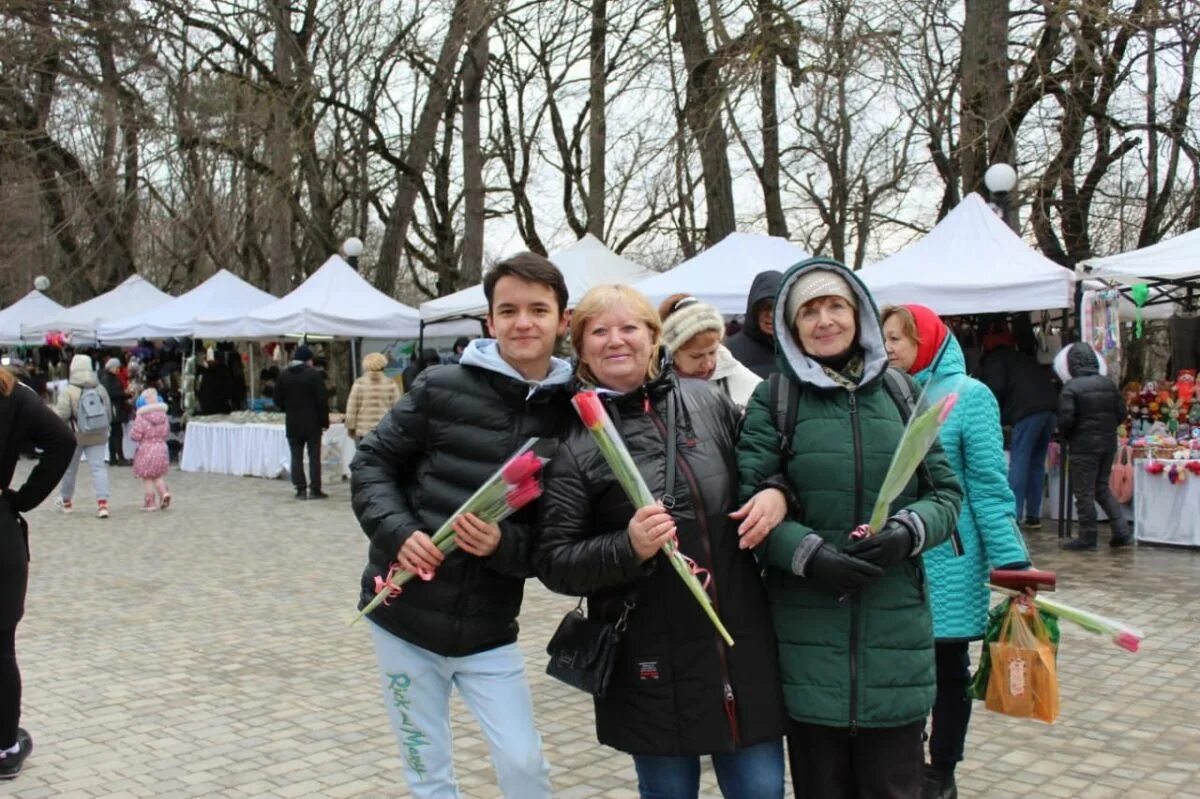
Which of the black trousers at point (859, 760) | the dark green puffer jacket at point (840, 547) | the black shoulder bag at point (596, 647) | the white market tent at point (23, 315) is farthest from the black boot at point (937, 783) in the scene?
the white market tent at point (23, 315)

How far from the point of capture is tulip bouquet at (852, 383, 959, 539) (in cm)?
223

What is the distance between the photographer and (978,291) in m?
9.46

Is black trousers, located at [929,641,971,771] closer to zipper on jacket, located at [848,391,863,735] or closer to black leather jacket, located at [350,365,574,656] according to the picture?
zipper on jacket, located at [848,391,863,735]

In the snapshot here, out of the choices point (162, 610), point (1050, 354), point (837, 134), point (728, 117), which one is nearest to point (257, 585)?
point (162, 610)

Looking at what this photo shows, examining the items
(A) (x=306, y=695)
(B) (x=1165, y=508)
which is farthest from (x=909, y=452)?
(B) (x=1165, y=508)

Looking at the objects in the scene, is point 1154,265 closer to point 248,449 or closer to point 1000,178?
point 1000,178

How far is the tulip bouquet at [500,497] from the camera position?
228 centimetres

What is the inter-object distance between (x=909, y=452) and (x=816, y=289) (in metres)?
0.49

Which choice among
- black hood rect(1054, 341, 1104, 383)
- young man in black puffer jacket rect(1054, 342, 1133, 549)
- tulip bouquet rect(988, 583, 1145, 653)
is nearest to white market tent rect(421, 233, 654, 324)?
black hood rect(1054, 341, 1104, 383)

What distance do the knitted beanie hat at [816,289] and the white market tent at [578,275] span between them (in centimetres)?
1136

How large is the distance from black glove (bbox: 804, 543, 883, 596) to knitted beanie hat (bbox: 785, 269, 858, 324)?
0.58 metres

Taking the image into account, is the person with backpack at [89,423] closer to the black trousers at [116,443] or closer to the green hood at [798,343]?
the black trousers at [116,443]

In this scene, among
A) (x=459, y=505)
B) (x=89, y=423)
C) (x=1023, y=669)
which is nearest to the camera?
(x=459, y=505)

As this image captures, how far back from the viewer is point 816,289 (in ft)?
8.42
